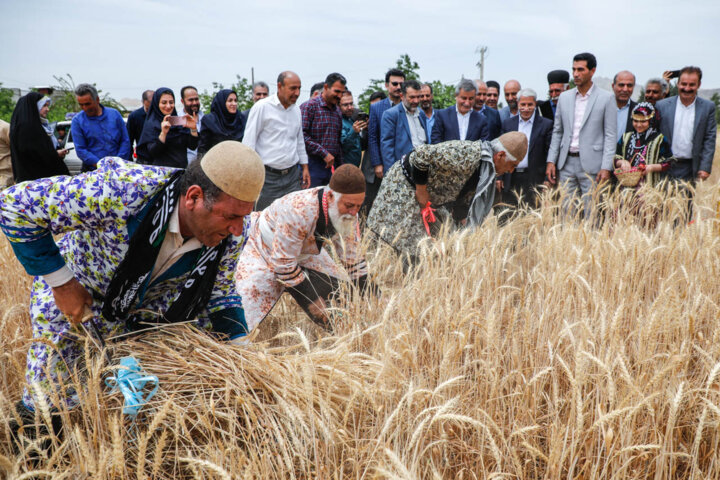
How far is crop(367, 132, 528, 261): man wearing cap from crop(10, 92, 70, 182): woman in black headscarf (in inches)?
112

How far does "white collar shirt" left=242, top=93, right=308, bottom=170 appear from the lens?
15.5ft

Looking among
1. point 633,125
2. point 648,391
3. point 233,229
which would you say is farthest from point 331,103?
point 648,391

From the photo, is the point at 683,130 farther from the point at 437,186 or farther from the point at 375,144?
the point at 375,144

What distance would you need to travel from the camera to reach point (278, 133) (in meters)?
4.81

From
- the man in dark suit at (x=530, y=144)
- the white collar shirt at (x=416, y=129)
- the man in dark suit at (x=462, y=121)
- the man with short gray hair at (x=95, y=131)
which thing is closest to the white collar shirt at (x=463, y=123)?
the man in dark suit at (x=462, y=121)

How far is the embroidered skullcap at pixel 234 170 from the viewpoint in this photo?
5.30ft

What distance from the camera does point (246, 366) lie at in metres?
1.65

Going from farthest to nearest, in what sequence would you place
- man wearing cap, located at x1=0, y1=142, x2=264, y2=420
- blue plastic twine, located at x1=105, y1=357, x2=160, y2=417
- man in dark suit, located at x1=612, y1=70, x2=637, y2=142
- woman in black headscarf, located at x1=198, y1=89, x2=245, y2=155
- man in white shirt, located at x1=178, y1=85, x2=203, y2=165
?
man in white shirt, located at x1=178, y1=85, x2=203, y2=165 → woman in black headscarf, located at x1=198, y1=89, x2=245, y2=155 → man in dark suit, located at x1=612, y1=70, x2=637, y2=142 → man wearing cap, located at x1=0, y1=142, x2=264, y2=420 → blue plastic twine, located at x1=105, y1=357, x2=160, y2=417

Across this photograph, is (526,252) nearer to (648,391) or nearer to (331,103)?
(648,391)

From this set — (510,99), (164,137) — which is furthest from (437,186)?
(164,137)

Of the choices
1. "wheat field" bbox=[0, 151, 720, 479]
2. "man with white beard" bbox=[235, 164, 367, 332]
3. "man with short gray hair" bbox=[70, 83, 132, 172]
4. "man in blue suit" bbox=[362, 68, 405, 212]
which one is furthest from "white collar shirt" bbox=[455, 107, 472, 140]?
"man with short gray hair" bbox=[70, 83, 132, 172]

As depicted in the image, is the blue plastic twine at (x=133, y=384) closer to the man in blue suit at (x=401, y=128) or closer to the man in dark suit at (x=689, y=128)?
the man in blue suit at (x=401, y=128)

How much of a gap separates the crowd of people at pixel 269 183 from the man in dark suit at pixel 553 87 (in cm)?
2

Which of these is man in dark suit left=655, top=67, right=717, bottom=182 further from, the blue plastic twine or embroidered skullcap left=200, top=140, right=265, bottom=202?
the blue plastic twine
